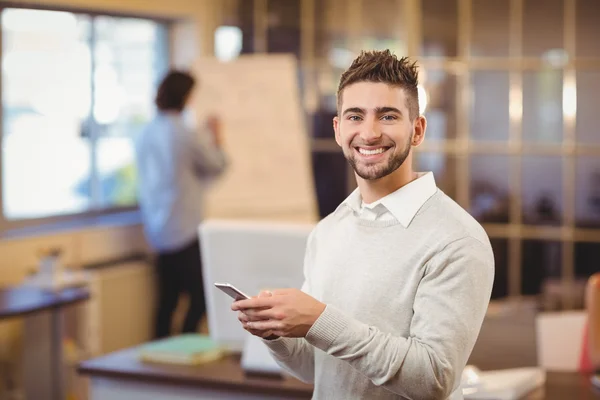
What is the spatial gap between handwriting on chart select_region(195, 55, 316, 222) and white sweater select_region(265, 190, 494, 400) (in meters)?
4.08

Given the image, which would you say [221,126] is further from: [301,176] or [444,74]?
[444,74]

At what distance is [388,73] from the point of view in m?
1.64

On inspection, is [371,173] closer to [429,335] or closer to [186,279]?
[429,335]

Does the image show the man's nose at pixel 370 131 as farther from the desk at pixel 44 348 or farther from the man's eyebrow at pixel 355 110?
the desk at pixel 44 348

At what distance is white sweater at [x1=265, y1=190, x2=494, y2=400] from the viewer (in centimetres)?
155

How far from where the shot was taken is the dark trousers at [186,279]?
5.30m

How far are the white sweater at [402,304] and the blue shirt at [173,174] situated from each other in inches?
137

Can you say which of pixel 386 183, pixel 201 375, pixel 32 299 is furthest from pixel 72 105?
pixel 386 183

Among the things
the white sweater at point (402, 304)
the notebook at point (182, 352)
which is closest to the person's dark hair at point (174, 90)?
the notebook at point (182, 352)

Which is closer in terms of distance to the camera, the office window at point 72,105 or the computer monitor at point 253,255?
the computer monitor at point 253,255

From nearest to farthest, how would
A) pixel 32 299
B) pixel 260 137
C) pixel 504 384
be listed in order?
pixel 504 384
pixel 32 299
pixel 260 137

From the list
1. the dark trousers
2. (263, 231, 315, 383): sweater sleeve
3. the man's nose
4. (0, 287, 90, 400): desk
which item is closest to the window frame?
the dark trousers

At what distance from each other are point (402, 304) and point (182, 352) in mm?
1401

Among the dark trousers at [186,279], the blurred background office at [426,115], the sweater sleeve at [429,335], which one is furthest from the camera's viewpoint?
the dark trousers at [186,279]
